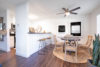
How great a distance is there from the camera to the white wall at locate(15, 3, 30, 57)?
8.27 ft

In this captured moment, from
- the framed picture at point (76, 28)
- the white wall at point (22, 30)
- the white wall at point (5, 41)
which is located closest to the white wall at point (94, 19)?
the framed picture at point (76, 28)

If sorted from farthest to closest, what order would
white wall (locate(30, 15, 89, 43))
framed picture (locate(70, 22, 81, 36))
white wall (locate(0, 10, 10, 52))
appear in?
framed picture (locate(70, 22, 81, 36)) → white wall (locate(30, 15, 89, 43)) → white wall (locate(0, 10, 10, 52))

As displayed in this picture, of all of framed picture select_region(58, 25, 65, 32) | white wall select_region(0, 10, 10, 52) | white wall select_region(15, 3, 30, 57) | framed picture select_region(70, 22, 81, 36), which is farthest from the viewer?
framed picture select_region(58, 25, 65, 32)

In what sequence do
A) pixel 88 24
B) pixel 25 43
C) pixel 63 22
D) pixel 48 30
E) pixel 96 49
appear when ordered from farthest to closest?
pixel 48 30, pixel 63 22, pixel 88 24, pixel 25 43, pixel 96 49

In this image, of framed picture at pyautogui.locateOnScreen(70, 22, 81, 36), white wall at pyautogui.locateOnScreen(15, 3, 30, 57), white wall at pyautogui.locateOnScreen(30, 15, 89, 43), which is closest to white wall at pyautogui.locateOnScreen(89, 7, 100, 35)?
white wall at pyautogui.locateOnScreen(30, 15, 89, 43)

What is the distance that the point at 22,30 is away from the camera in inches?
103

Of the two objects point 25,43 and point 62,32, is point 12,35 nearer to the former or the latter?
point 25,43

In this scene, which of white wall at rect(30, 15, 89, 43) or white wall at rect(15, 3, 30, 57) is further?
white wall at rect(30, 15, 89, 43)

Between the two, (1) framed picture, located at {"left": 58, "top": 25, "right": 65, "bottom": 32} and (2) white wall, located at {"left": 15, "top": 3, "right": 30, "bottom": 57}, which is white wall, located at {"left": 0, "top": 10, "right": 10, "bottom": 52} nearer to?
(2) white wall, located at {"left": 15, "top": 3, "right": 30, "bottom": 57}

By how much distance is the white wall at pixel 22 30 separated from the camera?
2.52 metres

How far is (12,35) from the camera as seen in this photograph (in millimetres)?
4168

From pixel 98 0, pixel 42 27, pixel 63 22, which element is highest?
pixel 98 0

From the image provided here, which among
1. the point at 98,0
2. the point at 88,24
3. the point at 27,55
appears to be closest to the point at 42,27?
the point at 27,55

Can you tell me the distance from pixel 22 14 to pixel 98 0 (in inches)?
141
